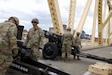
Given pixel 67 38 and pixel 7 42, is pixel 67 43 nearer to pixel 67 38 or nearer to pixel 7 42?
pixel 67 38

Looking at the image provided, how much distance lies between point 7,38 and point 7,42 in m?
0.09

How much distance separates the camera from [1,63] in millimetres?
4941

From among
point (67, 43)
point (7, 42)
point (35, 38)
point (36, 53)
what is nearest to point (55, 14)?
point (67, 43)

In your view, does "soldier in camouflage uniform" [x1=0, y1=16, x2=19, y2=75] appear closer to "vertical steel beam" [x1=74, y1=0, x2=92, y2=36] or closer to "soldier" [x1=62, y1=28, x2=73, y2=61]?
"soldier" [x1=62, y1=28, x2=73, y2=61]

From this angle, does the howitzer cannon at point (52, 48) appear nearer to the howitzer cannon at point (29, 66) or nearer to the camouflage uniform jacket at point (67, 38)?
the camouflage uniform jacket at point (67, 38)

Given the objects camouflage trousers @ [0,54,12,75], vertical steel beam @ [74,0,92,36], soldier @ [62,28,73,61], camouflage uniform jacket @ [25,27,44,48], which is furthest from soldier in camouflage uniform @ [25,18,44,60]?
vertical steel beam @ [74,0,92,36]

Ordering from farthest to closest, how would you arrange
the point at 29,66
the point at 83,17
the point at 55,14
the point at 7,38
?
the point at 83,17, the point at 55,14, the point at 29,66, the point at 7,38

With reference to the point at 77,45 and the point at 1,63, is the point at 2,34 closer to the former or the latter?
the point at 1,63

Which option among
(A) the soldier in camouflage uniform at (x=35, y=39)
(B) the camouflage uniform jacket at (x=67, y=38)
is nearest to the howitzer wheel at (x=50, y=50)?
(B) the camouflage uniform jacket at (x=67, y=38)

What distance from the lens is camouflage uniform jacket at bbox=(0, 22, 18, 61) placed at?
16.0 feet

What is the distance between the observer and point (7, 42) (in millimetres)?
4953

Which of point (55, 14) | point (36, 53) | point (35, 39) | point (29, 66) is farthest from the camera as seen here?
point (55, 14)

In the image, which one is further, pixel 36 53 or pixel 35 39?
pixel 35 39

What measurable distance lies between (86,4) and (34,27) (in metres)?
20.6
